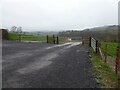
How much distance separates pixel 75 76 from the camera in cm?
1024

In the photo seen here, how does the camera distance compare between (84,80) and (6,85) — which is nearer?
(6,85)

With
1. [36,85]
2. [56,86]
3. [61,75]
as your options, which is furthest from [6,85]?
[61,75]

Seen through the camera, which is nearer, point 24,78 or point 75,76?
point 24,78

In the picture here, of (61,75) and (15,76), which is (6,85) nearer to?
(15,76)

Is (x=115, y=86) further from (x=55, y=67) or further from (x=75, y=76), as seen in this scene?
(x=55, y=67)

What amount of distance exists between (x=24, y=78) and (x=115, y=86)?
324 cm

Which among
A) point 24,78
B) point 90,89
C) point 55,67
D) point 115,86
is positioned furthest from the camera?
Answer: point 55,67

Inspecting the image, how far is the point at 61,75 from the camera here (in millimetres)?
10352

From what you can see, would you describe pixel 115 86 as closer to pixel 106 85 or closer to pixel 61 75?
pixel 106 85

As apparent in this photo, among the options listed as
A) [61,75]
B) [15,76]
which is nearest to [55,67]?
[61,75]

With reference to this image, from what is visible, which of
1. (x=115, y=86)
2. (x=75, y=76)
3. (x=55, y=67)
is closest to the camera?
(x=115, y=86)

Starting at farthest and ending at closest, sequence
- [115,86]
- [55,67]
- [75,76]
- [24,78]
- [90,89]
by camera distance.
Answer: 1. [55,67]
2. [75,76]
3. [24,78]
4. [115,86]
5. [90,89]

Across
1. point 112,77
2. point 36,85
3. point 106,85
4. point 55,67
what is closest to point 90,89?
point 106,85

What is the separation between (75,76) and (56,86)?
1.85 m
